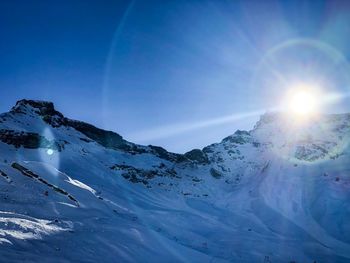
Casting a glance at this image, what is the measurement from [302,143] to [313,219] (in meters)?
47.6

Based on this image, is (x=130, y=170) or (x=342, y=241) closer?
(x=342, y=241)

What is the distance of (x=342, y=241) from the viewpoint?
40.3m

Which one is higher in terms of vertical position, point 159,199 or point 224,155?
point 224,155

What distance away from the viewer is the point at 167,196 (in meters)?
62.1

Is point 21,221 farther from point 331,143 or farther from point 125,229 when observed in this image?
point 331,143

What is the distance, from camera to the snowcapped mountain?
74.7 feet

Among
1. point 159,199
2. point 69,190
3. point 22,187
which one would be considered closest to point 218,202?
point 159,199

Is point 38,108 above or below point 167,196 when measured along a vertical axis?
above

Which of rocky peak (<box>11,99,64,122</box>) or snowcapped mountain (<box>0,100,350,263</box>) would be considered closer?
snowcapped mountain (<box>0,100,350,263</box>)

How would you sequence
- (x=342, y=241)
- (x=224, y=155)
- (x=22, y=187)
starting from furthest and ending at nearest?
(x=224, y=155) < (x=342, y=241) < (x=22, y=187)

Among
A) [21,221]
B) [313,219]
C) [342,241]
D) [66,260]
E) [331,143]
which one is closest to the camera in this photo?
[66,260]

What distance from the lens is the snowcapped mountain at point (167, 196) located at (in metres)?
22.8

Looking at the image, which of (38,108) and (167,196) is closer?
(167,196)

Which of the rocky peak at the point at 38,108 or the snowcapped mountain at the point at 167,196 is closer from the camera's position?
the snowcapped mountain at the point at 167,196
